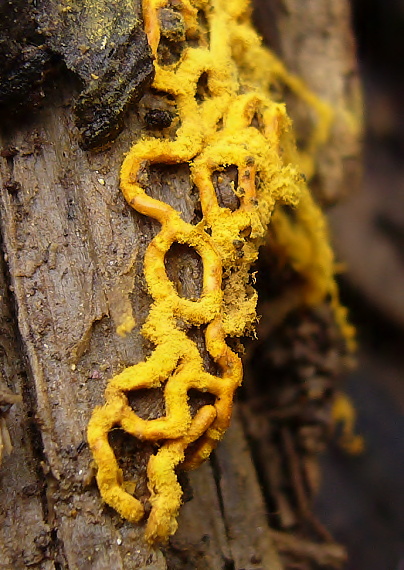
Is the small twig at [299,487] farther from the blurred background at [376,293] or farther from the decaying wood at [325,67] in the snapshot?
the decaying wood at [325,67]

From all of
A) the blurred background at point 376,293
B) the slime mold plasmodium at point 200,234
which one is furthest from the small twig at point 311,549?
the slime mold plasmodium at point 200,234

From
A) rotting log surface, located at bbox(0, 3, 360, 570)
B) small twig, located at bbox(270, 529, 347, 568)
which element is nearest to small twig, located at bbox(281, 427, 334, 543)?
small twig, located at bbox(270, 529, 347, 568)

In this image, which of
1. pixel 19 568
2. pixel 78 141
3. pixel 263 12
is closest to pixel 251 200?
pixel 78 141

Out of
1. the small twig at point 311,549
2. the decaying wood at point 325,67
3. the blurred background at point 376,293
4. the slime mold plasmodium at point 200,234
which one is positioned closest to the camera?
the slime mold plasmodium at point 200,234

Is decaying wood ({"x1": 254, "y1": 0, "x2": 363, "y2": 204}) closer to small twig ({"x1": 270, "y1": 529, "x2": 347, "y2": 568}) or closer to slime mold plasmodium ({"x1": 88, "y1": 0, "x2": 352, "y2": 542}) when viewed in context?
slime mold plasmodium ({"x1": 88, "y1": 0, "x2": 352, "y2": 542})

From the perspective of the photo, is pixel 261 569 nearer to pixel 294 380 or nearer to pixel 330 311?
pixel 294 380

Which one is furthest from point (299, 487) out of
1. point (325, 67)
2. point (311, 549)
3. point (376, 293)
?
point (325, 67)

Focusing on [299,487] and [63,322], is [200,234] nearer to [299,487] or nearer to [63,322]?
[63,322]
